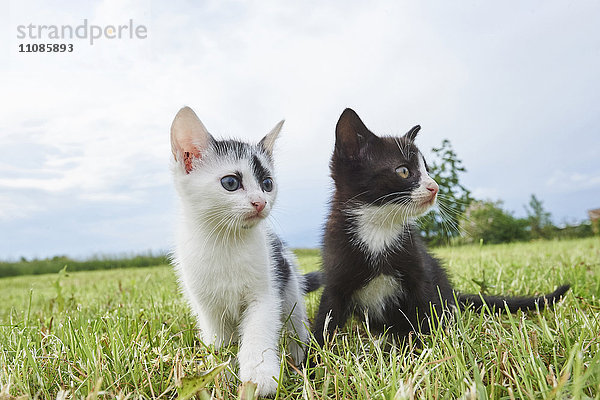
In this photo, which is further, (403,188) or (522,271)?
(522,271)

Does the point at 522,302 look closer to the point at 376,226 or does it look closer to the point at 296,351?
the point at 376,226

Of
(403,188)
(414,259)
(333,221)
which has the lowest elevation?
(414,259)

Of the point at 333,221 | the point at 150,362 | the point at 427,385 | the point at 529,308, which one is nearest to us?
the point at 427,385

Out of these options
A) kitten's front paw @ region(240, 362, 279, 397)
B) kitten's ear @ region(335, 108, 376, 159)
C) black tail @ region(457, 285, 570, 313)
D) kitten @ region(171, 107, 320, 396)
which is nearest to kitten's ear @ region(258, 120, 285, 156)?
kitten @ region(171, 107, 320, 396)

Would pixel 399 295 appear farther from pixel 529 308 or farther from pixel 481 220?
pixel 481 220

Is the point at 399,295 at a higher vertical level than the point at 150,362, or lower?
higher

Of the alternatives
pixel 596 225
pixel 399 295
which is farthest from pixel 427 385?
pixel 596 225

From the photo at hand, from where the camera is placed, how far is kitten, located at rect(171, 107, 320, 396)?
228 centimetres

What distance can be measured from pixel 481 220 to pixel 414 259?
9830 millimetres

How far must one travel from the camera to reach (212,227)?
2.41 meters

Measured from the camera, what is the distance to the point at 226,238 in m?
2.38

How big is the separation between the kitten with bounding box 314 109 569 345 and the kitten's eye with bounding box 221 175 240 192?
1.91 ft

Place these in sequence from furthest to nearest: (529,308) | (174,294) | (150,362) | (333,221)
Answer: (174,294) → (529,308) → (333,221) → (150,362)

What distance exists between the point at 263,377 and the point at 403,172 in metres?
1.27
